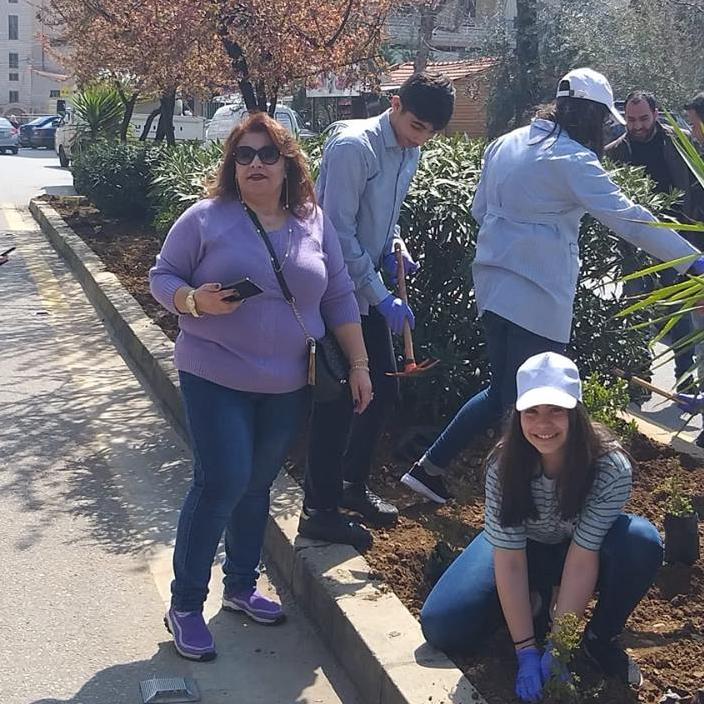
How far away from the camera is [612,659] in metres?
3.41

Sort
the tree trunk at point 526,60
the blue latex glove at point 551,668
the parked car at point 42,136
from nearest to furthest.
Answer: the blue latex glove at point 551,668
the tree trunk at point 526,60
the parked car at point 42,136

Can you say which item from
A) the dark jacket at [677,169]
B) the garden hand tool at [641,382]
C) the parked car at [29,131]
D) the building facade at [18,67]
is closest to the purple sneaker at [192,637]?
the garden hand tool at [641,382]

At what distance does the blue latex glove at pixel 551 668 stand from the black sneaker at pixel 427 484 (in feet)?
4.93

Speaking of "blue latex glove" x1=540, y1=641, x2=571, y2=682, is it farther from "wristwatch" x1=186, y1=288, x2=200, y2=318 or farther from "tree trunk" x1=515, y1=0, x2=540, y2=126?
"tree trunk" x1=515, y1=0, x2=540, y2=126

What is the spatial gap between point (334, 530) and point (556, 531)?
111 cm

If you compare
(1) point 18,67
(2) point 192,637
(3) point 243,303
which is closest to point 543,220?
(3) point 243,303

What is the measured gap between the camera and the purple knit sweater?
3650 mm

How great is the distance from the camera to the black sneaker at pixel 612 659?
11.1 feet

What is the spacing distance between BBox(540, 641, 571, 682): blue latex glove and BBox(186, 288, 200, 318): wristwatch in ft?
4.62

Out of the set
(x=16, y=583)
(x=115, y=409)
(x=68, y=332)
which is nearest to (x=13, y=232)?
(x=68, y=332)

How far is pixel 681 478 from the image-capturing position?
516cm

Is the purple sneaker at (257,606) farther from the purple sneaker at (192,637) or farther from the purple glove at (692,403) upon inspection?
the purple glove at (692,403)

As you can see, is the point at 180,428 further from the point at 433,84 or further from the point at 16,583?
the point at 433,84

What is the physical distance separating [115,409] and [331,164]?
3.16m
